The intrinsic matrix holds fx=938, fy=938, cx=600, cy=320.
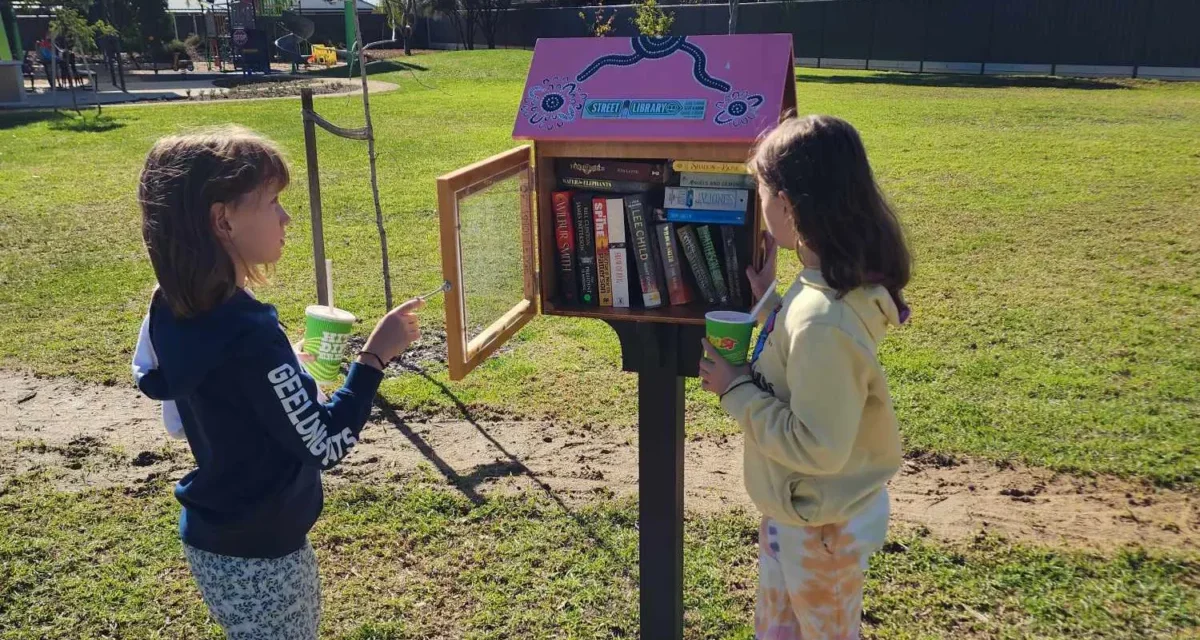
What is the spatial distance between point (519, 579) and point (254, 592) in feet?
5.48

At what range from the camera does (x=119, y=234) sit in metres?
9.45

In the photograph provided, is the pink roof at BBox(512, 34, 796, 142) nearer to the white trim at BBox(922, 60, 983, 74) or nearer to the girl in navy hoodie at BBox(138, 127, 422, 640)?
the girl in navy hoodie at BBox(138, 127, 422, 640)

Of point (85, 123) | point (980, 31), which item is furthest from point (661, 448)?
point (980, 31)

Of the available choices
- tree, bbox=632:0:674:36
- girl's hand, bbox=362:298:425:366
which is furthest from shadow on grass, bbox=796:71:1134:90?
girl's hand, bbox=362:298:425:366

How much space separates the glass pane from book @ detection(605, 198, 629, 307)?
0.90 ft

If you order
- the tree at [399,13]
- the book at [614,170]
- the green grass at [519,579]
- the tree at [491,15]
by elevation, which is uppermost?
the tree at [491,15]

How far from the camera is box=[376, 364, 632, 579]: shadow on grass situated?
4.08 metres

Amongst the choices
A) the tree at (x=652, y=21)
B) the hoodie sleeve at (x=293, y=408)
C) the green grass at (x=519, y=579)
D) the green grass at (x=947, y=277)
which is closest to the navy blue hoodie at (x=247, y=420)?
the hoodie sleeve at (x=293, y=408)

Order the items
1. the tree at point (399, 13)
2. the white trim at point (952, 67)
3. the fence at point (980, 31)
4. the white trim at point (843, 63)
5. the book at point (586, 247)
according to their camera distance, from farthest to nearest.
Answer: the white trim at point (843, 63) < the white trim at point (952, 67) < the fence at point (980, 31) < the tree at point (399, 13) < the book at point (586, 247)

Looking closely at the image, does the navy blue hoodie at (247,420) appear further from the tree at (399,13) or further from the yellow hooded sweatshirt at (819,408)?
the tree at (399,13)

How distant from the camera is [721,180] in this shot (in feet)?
8.80

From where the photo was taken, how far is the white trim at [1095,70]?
25.9 meters

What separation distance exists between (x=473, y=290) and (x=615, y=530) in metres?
1.80

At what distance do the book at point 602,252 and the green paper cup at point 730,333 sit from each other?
25.5 inches
